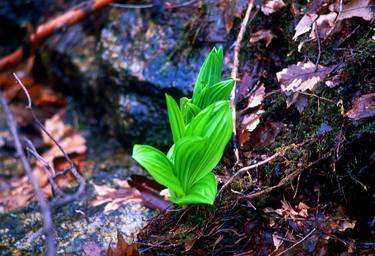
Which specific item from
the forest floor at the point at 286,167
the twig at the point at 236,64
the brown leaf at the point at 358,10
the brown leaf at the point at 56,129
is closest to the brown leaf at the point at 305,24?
the forest floor at the point at 286,167

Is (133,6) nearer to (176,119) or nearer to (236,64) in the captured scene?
(236,64)

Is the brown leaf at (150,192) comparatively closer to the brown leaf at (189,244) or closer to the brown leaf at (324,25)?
the brown leaf at (189,244)

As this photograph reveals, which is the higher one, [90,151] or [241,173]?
[241,173]

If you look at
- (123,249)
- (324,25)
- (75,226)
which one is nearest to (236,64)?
(324,25)

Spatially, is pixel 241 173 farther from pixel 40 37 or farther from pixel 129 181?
pixel 40 37

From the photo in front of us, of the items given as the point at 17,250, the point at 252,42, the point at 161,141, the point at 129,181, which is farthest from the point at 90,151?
the point at 252,42
